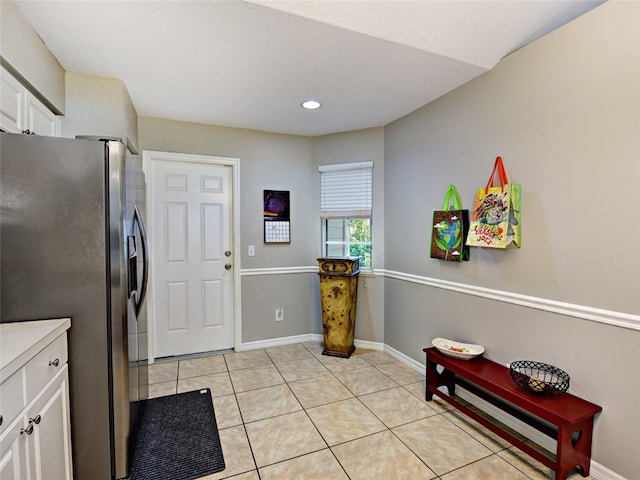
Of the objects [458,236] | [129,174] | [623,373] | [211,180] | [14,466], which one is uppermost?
[211,180]

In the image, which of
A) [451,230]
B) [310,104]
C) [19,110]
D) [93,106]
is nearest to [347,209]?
[310,104]

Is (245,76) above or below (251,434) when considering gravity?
above

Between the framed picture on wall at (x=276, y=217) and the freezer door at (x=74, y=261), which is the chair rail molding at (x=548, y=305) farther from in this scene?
the freezer door at (x=74, y=261)

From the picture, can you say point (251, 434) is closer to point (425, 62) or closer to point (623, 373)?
point (623, 373)

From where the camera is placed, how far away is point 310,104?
8.97ft

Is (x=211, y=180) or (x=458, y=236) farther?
(x=211, y=180)

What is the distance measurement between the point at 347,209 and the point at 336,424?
211cm

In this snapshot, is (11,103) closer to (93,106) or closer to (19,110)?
(19,110)

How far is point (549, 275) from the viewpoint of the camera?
1827 millimetres

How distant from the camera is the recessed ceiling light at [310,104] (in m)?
2.69

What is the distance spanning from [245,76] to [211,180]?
4.34ft

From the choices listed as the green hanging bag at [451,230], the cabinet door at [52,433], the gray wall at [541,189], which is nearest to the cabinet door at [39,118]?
the gray wall at [541,189]

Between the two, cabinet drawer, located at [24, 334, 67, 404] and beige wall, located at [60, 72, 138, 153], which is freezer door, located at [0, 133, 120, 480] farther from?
beige wall, located at [60, 72, 138, 153]

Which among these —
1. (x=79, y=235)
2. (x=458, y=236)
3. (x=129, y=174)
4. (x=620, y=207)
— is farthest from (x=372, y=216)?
(x=79, y=235)
